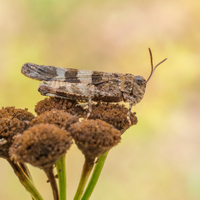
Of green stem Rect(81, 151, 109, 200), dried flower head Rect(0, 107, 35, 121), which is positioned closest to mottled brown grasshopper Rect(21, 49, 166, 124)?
dried flower head Rect(0, 107, 35, 121)

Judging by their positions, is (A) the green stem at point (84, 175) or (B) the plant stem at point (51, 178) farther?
(A) the green stem at point (84, 175)

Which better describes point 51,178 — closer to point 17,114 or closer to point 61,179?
point 61,179

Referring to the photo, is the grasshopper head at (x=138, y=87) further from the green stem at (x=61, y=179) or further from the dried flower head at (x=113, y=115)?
the green stem at (x=61, y=179)

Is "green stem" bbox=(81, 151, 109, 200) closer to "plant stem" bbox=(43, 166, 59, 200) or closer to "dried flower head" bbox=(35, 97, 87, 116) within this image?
"plant stem" bbox=(43, 166, 59, 200)

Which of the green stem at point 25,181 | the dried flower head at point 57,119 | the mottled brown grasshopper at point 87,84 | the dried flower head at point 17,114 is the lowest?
the green stem at point 25,181

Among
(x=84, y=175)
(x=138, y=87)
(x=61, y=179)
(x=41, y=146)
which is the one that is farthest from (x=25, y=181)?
(x=138, y=87)

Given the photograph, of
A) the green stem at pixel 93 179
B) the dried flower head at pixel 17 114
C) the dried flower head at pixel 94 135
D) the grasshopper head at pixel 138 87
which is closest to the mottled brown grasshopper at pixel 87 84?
the grasshopper head at pixel 138 87

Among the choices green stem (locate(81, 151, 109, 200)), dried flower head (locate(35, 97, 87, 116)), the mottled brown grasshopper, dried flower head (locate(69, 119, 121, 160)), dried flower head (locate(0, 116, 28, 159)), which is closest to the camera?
dried flower head (locate(69, 119, 121, 160))
